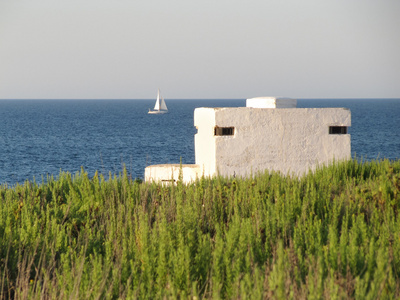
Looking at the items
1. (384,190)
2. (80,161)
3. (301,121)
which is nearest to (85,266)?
(384,190)

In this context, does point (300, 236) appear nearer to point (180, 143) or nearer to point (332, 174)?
point (332, 174)

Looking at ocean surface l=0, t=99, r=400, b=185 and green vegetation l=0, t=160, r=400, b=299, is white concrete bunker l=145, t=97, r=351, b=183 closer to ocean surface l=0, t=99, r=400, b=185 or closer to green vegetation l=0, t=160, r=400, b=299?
green vegetation l=0, t=160, r=400, b=299

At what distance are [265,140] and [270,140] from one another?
10cm

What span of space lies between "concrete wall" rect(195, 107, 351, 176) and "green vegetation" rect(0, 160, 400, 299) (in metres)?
0.66

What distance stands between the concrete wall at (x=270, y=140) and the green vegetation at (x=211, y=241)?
A: 661mm

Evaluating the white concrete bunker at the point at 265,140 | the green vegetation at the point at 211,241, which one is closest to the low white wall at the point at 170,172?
the white concrete bunker at the point at 265,140

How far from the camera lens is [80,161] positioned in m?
45.4

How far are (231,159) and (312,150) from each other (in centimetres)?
154

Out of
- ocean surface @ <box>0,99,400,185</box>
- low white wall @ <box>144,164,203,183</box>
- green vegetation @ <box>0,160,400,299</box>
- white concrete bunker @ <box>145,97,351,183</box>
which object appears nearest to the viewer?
green vegetation @ <box>0,160,400,299</box>

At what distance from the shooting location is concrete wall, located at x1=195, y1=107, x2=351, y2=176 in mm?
9234

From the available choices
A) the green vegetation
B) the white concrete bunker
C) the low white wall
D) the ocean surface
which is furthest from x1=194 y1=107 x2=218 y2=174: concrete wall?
the ocean surface

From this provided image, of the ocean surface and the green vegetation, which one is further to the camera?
the ocean surface

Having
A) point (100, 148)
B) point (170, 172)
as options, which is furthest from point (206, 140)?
point (100, 148)

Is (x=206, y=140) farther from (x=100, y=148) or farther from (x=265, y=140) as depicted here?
(x=100, y=148)
